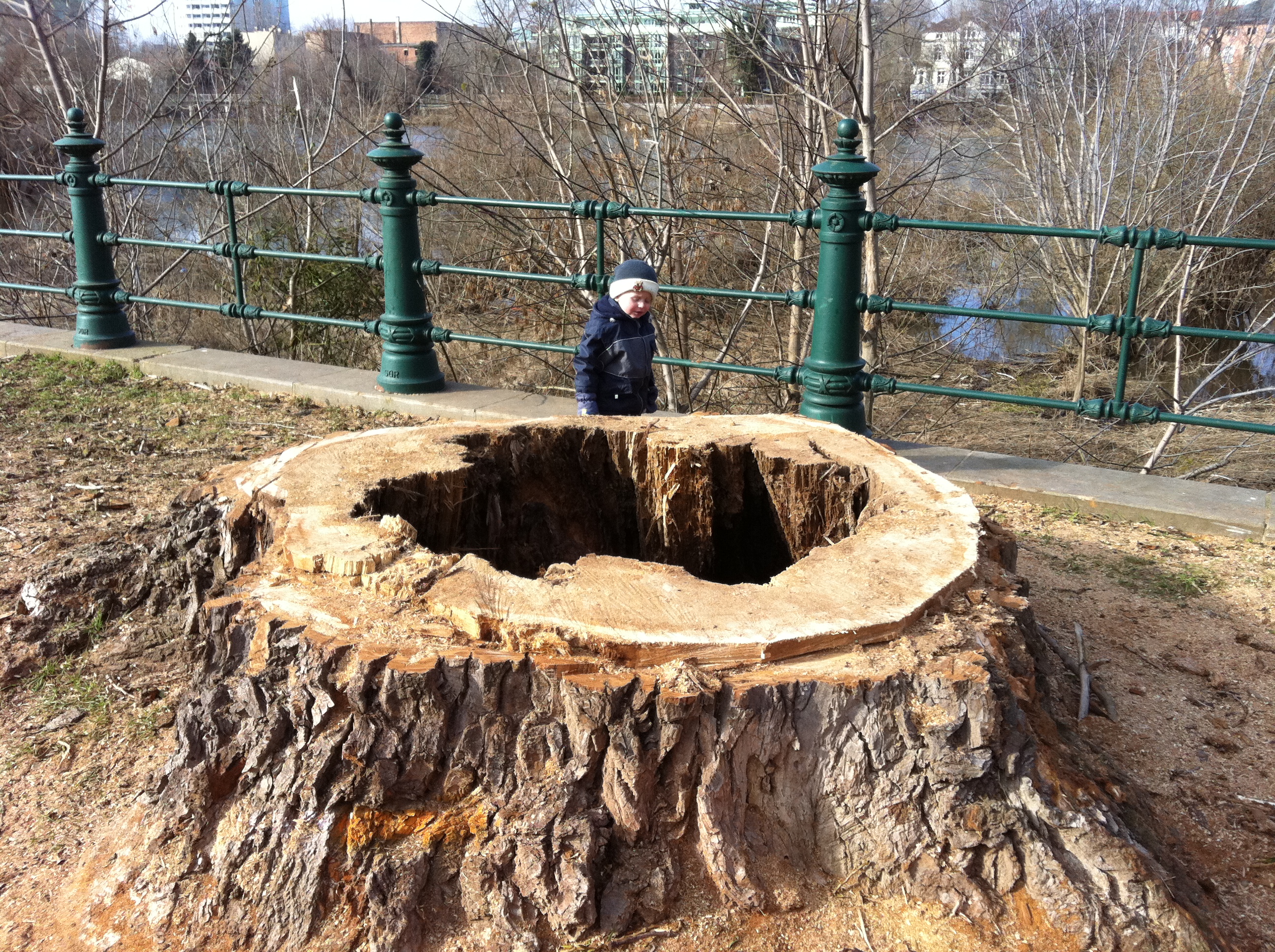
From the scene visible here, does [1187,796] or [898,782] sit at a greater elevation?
[898,782]

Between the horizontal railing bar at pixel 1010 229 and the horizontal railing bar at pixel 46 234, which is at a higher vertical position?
the horizontal railing bar at pixel 46 234

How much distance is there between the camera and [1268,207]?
9938mm

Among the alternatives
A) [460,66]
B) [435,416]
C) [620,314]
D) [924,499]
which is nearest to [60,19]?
[460,66]

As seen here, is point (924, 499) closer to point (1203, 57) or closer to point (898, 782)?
point (898, 782)

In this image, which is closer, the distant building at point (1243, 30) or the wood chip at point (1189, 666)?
the wood chip at point (1189, 666)

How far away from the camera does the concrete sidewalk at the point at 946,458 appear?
4.15 m

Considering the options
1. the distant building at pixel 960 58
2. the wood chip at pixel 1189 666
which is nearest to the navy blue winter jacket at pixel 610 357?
the wood chip at pixel 1189 666

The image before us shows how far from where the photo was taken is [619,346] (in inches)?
160

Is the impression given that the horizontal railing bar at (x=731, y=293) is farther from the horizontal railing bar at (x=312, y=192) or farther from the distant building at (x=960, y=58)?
the distant building at (x=960, y=58)

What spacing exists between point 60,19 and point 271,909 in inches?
364

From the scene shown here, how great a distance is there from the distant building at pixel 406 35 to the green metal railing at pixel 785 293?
73.5 inches

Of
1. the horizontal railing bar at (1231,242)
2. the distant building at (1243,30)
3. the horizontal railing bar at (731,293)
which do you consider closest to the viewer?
the horizontal railing bar at (1231,242)

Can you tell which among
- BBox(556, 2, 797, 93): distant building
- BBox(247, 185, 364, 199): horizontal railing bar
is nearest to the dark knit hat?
BBox(247, 185, 364, 199): horizontal railing bar

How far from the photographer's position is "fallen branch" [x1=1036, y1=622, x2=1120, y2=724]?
2.87 meters
